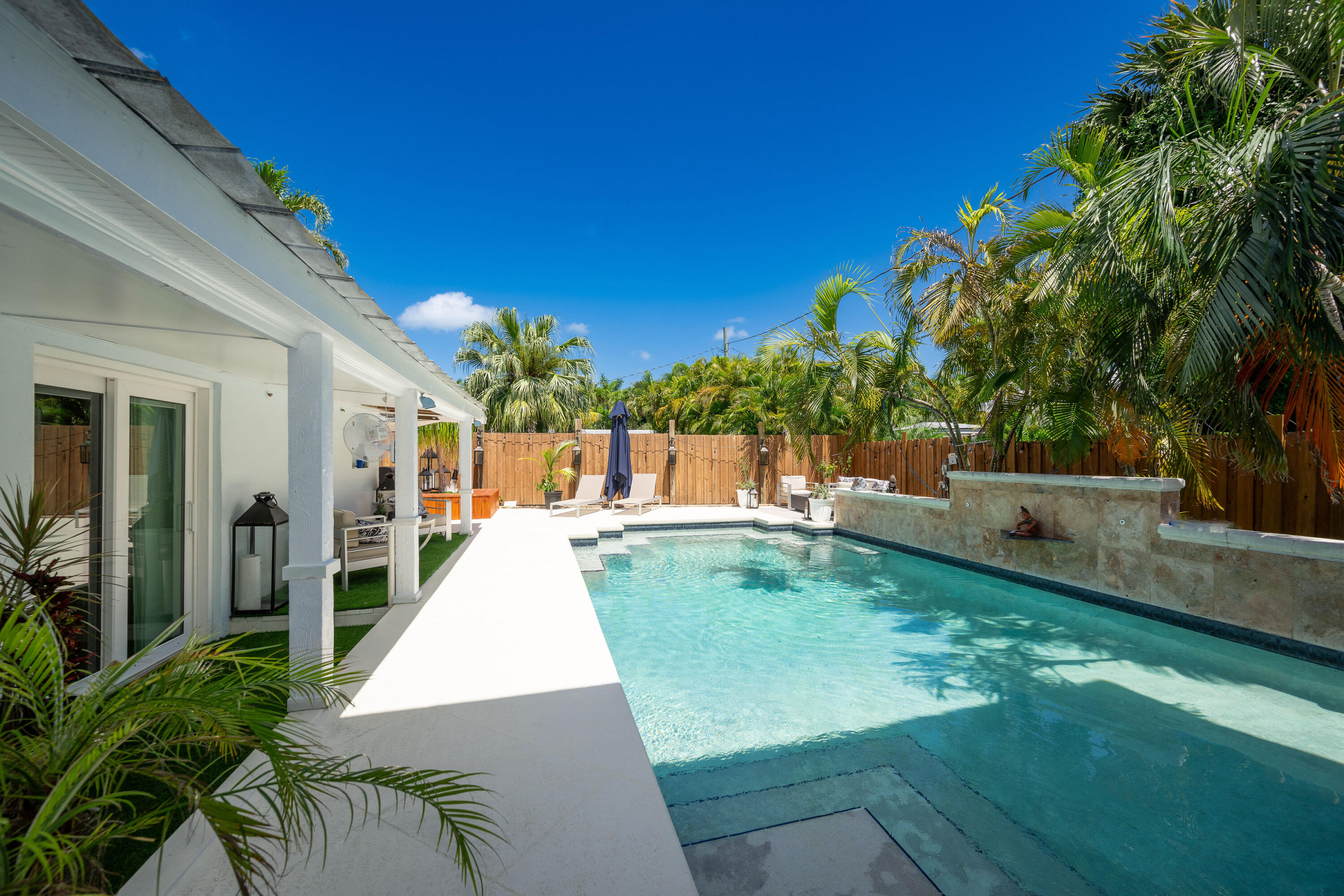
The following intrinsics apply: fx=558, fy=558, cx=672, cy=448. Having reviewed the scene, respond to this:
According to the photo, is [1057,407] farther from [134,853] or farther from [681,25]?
[681,25]

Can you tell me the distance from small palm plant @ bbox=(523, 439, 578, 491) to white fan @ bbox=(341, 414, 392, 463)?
6680 mm

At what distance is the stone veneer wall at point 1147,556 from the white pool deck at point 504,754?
17.7 feet

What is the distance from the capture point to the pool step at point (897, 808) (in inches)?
87.4

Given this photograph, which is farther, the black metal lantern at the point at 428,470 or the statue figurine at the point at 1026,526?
the black metal lantern at the point at 428,470

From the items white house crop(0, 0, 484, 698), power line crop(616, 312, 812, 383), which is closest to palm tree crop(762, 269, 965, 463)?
white house crop(0, 0, 484, 698)

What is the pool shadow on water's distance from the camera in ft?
7.64

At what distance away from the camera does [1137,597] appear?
5.70m

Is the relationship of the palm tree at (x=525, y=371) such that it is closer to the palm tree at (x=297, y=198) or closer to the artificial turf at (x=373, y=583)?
the palm tree at (x=297, y=198)

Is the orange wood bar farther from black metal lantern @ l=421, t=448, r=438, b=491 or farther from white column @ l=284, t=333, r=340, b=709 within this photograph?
white column @ l=284, t=333, r=340, b=709

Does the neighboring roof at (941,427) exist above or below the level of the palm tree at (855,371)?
below

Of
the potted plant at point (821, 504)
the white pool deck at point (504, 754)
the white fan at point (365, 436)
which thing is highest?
the white fan at point (365, 436)

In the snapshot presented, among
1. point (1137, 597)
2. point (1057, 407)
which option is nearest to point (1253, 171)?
point (1057, 407)

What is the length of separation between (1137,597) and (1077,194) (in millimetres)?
4356

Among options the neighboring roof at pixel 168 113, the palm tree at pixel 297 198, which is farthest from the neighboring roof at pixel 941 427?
the palm tree at pixel 297 198
